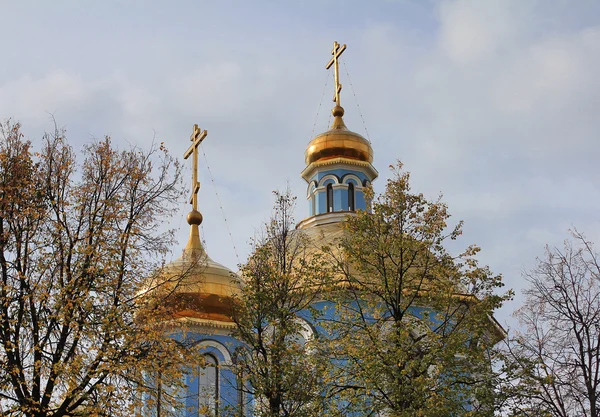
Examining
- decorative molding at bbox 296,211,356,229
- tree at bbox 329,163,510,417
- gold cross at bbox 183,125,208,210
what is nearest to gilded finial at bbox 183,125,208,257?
gold cross at bbox 183,125,208,210

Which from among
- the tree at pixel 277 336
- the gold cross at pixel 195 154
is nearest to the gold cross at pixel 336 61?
the gold cross at pixel 195 154

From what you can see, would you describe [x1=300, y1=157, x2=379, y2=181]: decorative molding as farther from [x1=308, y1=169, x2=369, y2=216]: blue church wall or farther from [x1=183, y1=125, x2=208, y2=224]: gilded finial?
[x1=183, y1=125, x2=208, y2=224]: gilded finial

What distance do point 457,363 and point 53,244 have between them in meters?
5.91

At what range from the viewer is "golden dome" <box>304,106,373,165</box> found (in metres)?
24.7

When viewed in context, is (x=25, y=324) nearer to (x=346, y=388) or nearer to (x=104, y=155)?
(x=104, y=155)

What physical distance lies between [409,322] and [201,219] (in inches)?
365

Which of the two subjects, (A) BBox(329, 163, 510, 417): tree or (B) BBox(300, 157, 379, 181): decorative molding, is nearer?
(A) BBox(329, 163, 510, 417): tree

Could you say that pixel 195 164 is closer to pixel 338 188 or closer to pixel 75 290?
pixel 338 188

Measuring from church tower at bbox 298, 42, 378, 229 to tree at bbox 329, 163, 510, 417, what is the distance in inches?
412

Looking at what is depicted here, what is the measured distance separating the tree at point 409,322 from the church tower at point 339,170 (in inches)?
412

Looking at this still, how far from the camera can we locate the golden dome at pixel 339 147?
2472 centimetres

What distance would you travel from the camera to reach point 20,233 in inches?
445

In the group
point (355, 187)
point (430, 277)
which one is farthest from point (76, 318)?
point (355, 187)

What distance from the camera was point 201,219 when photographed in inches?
841
